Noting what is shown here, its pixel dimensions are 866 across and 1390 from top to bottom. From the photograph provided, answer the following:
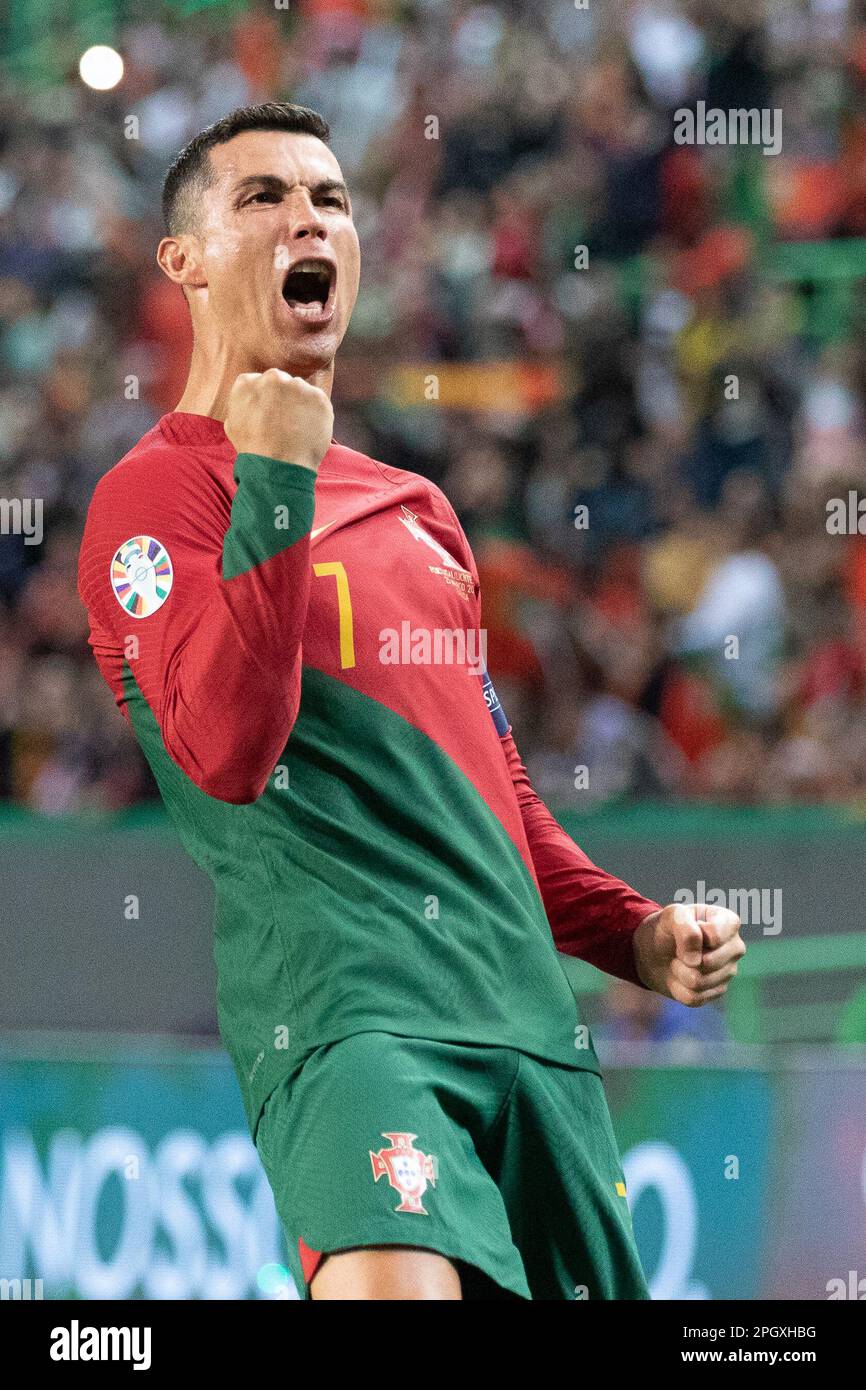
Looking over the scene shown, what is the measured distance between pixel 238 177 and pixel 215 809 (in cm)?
77

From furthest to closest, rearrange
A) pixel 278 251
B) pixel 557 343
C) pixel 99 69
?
pixel 99 69
pixel 557 343
pixel 278 251

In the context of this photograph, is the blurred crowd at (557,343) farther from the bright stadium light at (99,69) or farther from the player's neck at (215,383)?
the player's neck at (215,383)

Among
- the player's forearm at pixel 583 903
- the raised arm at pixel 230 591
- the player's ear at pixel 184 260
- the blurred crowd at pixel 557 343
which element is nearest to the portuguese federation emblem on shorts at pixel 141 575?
the raised arm at pixel 230 591

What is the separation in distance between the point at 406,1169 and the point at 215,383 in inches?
37.7

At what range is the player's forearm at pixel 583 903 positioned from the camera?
8.11ft

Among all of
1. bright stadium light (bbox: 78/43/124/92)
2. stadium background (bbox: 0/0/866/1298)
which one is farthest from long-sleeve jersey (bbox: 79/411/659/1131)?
bright stadium light (bbox: 78/43/124/92)

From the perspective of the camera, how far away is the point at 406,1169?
200cm

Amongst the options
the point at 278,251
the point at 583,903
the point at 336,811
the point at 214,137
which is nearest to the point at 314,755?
the point at 336,811

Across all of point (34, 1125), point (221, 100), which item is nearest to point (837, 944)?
point (34, 1125)

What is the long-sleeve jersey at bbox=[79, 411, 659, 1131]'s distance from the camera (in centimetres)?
198

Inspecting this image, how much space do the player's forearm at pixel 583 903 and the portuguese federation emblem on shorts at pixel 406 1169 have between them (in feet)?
1.75

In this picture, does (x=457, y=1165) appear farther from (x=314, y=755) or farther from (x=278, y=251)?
(x=278, y=251)

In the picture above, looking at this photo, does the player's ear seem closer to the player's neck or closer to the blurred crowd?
the player's neck

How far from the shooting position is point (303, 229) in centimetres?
234
